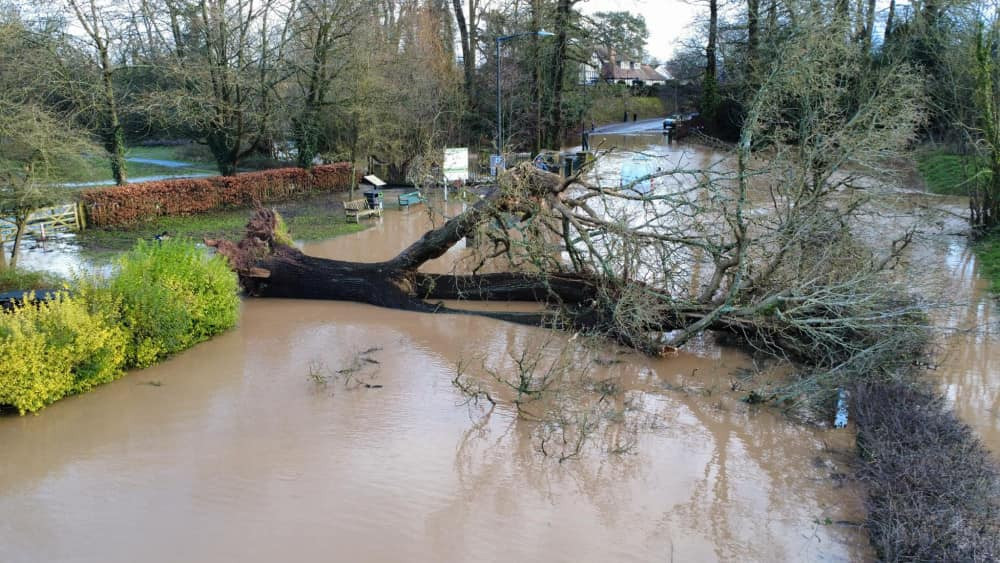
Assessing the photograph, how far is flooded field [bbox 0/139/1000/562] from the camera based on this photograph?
6.75m

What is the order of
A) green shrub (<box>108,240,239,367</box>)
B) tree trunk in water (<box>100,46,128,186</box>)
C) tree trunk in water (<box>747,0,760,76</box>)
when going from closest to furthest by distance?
1. green shrub (<box>108,240,239,367</box>)
2. tree trunk in water (<box>100,46,128,186</box>)
3. tree trunk in water (<box>747,0,760,76</box>)

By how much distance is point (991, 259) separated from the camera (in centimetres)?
1762

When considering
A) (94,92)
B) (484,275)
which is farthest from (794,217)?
(94,92)

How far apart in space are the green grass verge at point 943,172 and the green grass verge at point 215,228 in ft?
68.5

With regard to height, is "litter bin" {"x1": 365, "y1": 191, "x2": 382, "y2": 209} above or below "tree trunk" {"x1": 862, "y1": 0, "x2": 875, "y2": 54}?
below

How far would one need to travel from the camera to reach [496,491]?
25.2 feet

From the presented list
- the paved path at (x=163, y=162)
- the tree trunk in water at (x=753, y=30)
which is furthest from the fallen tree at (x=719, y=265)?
the paved path at (x=163, y=162)

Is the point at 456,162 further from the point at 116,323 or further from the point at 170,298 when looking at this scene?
the point at 116,323

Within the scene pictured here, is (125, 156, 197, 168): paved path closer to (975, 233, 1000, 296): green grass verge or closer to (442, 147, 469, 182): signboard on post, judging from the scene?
(442, 147, 469, 182): signboard on post

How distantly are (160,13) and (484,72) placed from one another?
1919cm

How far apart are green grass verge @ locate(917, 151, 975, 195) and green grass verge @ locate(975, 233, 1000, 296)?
6.12m

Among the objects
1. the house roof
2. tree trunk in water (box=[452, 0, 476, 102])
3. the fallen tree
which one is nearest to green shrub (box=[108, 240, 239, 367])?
the fallen tree

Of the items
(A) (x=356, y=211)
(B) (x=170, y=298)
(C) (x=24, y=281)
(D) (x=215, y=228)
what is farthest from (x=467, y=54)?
(B) (x=170, y=298)

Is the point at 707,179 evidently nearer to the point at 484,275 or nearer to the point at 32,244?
the point at 484,275
